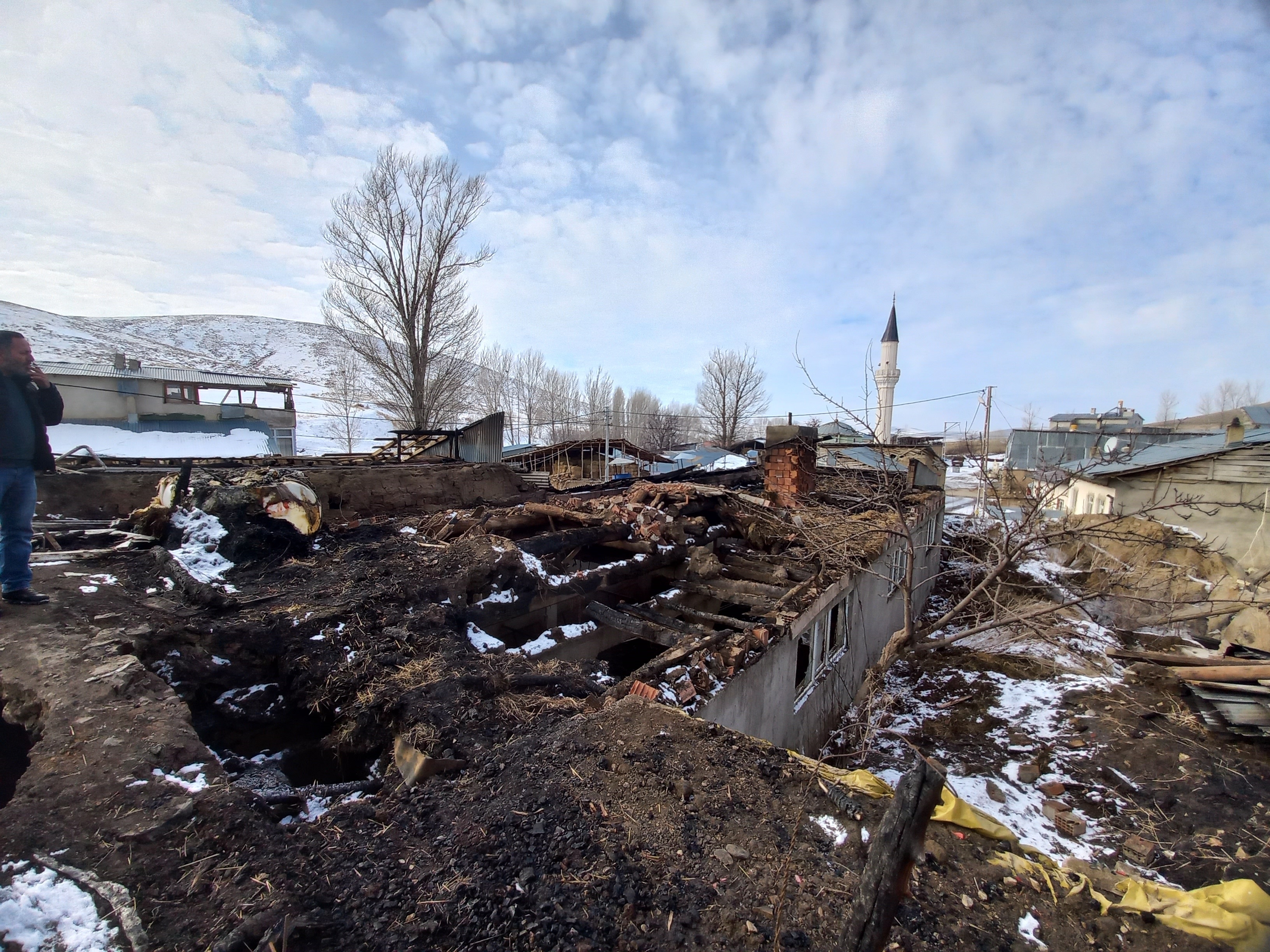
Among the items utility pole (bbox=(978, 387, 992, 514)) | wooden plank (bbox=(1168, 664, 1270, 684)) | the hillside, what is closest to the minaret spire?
utility pole (bbox=(978, 387, 992, 514))

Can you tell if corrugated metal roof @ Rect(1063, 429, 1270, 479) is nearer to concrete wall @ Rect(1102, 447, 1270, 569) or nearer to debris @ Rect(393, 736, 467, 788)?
concrete wall @ Rect(1102, 447, 1270, 569)

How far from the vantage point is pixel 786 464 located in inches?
412

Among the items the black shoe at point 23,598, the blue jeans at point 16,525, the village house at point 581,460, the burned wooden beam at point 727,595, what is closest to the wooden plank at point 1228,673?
the burned wooden beam at point 727,595

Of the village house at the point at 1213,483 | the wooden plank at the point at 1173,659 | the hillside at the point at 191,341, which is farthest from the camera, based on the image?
the hillside at the point at 191,341

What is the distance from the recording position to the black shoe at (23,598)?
12.2 ft

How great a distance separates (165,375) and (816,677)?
111 feet

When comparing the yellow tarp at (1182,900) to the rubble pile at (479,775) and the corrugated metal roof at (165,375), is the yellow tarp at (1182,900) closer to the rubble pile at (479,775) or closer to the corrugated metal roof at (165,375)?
the rubble pile at (479,775)

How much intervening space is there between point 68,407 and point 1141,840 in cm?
3679

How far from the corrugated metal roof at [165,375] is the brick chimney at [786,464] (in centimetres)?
2811

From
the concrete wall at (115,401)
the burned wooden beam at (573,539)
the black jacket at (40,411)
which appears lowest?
the burned wooden beam at (573,539)

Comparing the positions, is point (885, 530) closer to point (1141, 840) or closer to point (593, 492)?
point (1141, 840)

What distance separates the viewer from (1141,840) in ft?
18.7

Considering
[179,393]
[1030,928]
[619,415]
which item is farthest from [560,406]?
[1030,928]

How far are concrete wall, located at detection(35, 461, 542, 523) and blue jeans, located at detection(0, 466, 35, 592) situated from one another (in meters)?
3.23
